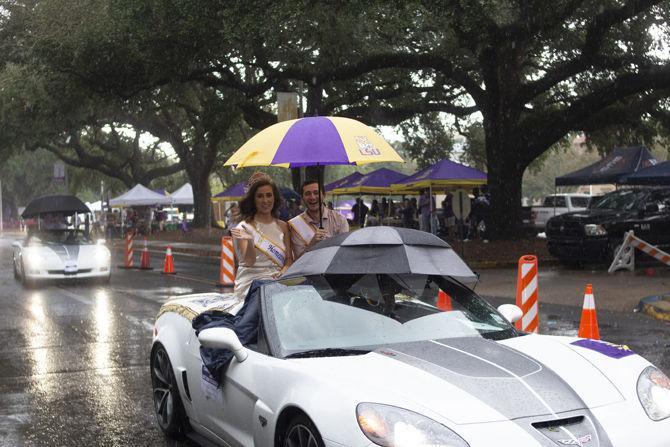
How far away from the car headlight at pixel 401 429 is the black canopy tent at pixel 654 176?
1852 cm

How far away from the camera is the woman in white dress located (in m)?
6.52

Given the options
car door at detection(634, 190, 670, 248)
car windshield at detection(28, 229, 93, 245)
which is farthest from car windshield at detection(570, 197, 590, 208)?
car windshield at detection(28, 229, 93, 245)

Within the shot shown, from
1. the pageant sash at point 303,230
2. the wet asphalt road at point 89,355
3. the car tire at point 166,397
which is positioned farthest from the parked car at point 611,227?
the car tire at point 166,397

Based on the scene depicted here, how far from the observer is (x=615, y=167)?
24422mm

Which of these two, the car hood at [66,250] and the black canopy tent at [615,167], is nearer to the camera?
the car hood at [66,250]

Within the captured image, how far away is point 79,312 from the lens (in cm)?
1316

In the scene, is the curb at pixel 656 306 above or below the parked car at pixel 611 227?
below

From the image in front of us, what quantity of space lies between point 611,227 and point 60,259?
1199cm

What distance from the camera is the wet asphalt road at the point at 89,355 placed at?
20.3 feet

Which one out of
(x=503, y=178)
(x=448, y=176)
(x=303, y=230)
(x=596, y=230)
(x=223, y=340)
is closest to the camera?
(x=223, y=340)

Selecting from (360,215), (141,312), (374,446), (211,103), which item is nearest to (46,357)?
(141,312)

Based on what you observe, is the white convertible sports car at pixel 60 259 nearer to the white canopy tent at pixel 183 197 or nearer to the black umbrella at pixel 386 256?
the black umbrella at pixel 386 256

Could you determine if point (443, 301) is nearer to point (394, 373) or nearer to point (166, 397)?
point (394, 373)

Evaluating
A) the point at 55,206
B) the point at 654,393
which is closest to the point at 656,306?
the point at 654,393
